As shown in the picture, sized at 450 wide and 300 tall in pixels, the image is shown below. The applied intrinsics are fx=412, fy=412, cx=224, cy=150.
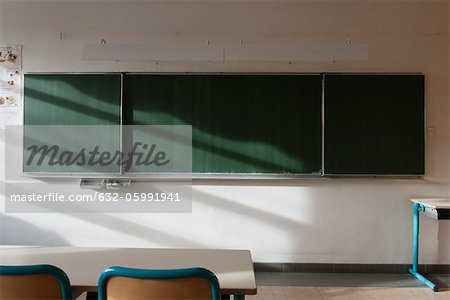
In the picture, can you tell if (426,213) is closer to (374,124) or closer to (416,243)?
(416,243)

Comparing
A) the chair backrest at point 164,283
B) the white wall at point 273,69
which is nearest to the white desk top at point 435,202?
the white wall at point 273,69

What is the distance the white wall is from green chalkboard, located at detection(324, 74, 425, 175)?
0.48 feet

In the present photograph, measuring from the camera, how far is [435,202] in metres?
4.21

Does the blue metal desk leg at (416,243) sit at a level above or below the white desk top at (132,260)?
below

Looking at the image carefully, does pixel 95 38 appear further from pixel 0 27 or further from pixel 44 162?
pixel 44 162

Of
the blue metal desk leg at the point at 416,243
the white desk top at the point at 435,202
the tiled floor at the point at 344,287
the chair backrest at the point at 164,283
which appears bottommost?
the tiled floor at the point at 344,287

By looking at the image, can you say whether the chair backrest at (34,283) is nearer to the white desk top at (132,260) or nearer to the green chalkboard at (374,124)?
the white desk top at (132,260)

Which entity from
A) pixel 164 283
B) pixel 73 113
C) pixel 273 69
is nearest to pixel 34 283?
pixel 164 283

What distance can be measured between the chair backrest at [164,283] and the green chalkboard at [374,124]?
3.05 m

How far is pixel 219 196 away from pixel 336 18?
2.41 m

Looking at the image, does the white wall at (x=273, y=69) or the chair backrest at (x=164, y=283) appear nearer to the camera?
the chair backrest at (x=164, y=283)

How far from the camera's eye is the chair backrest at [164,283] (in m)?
1.78

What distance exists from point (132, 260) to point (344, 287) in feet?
8.52

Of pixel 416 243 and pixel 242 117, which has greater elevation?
pixel 242 117
